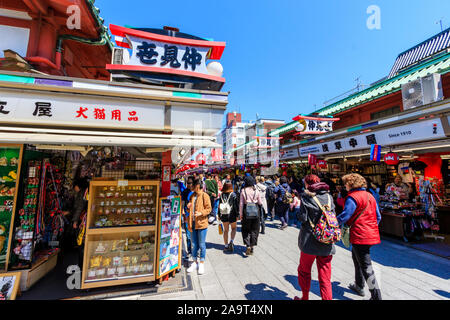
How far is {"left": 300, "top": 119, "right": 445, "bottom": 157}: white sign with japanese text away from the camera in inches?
192

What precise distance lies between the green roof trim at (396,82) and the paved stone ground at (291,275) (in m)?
5.86

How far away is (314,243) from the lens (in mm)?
2764

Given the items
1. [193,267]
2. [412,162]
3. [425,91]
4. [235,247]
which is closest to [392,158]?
[425,91]

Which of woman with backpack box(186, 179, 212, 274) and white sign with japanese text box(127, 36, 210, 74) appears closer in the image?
white sign with japanese text box(127, 36, 210, 74)

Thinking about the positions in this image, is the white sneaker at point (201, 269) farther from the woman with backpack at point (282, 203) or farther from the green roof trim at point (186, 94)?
the woman with backpack at point (282, 203)

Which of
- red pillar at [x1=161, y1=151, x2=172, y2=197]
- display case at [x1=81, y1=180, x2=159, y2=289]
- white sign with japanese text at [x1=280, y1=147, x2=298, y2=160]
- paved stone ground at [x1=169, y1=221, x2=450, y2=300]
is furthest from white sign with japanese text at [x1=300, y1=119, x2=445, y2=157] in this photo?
display case at [x1=81, y1=180, x2=159, y2=289]

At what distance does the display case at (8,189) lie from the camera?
3619 millimetres

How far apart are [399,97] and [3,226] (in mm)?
13038

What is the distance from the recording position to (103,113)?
11.2 ft

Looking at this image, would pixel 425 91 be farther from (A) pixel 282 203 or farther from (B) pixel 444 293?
(A) pixel 282 203

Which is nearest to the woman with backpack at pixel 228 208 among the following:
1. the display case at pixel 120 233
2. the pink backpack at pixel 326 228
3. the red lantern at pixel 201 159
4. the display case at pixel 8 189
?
the display case at pixel 120 233

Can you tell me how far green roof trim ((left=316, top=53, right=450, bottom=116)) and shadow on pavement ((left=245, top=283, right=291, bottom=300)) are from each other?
8123mm

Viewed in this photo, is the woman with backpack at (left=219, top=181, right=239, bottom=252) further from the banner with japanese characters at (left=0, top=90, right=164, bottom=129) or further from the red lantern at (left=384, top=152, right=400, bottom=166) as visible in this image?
the red lantern at (left=384, top=152, right=400, bottom=166)

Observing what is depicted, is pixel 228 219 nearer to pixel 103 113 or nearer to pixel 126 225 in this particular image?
pixel 126 225
